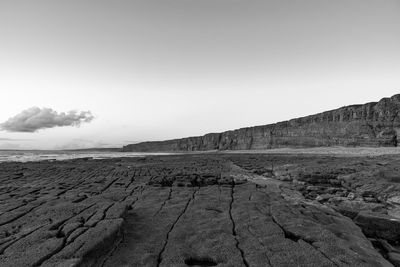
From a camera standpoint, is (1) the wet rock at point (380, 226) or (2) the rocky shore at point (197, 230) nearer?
(2) the rocky shore at point (197, 230)

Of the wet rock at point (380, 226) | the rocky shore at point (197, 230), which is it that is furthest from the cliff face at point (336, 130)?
the wet rock at point (380, 226)

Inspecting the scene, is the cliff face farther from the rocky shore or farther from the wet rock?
the wet rock

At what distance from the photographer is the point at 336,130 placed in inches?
2975

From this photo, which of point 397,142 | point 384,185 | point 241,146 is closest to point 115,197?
point 384,185

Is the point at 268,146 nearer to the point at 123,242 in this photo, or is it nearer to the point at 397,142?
the point at 397,142

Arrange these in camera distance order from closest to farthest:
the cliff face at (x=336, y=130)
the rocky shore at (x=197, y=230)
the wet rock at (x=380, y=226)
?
the rocky shore at (x=197, y=230) < the wet rock at (x=380, y=226) < the cliff face at (x=336, y=130)

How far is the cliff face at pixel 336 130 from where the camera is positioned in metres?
65.0

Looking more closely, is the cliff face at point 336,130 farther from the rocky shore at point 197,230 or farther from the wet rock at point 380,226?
the wet rock at point 380,226

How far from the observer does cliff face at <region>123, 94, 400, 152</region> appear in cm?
6500

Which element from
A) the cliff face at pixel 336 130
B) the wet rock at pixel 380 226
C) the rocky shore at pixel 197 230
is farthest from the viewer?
the cliff face at pixel 336 130

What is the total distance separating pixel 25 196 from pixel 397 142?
7531cm

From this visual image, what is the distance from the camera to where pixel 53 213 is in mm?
8008

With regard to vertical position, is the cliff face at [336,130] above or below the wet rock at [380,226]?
above

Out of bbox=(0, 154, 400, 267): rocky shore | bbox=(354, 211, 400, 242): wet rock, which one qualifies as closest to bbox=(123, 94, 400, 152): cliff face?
bbox=(0, 154, 400, 267): rocky shore
